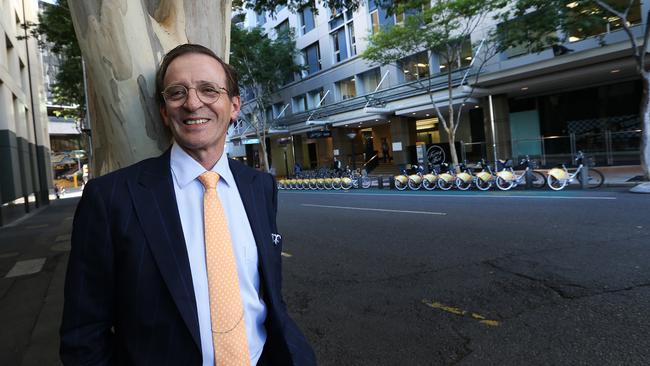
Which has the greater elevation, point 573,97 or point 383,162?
point 573,97

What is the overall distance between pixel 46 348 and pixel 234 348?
3345mm

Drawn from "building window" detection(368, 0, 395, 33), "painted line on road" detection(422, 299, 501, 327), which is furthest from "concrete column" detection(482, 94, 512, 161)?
"painted line on road" detection(422, 299, 501, 327)

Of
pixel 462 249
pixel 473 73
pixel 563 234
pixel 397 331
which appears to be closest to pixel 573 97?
pixel 473 73

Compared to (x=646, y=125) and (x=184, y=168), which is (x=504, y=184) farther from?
(x=184, y=168)

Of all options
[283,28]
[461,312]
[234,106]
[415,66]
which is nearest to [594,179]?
[461,312]

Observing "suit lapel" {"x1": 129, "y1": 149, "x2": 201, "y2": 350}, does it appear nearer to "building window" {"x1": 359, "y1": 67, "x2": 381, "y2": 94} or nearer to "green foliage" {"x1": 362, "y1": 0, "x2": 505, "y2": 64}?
"green foliage" {"x1": 362, "y1": 0, "x2": 505, "y2": 64}

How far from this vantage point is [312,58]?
Result: 3556 centimetres

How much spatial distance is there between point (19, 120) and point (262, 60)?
1719cm

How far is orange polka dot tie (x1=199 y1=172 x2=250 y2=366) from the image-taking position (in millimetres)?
1479

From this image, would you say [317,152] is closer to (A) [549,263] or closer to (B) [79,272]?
(A) [549,263]

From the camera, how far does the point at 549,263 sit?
18.4 ft

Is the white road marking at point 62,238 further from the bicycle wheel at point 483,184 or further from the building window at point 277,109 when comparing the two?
the building window at point 277,109

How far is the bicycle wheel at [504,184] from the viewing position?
14.8 metres

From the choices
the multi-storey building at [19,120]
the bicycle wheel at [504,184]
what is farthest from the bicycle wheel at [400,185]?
the multi-storey building at [19,120]
